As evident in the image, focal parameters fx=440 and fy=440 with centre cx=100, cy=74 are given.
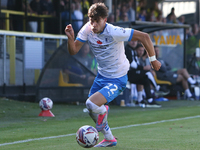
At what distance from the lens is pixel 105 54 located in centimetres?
610

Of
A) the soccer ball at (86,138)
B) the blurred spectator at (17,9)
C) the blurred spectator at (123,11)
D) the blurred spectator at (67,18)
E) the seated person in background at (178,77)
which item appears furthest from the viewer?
the blurred spectator at (123,11)

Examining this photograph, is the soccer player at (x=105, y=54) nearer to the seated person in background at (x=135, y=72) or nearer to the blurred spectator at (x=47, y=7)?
the seated person in background at (x=135, y=72)

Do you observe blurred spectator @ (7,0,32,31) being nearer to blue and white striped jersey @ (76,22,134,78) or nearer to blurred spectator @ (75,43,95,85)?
blurred spectator @ (75,43,95,85)

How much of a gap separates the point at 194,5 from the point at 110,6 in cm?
939

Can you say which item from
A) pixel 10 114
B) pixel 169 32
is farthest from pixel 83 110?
pixel 169 32

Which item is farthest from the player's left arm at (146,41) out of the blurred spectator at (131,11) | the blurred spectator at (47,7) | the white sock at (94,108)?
the blurred spectator at (131,11)

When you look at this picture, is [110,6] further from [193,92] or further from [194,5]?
[194,5]

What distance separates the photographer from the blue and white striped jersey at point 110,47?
6.00 metres

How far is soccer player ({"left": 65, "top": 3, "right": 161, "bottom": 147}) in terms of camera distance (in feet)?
19.1

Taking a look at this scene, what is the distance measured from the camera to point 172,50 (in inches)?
749

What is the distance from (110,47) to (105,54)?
0.12 metres

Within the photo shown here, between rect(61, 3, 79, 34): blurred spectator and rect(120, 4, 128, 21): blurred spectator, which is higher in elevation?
rect(120, 4, 128, 21): blurred spectator

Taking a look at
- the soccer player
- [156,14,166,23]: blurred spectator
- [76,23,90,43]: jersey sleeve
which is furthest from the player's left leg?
[156,14,166,23]: blurred spectator

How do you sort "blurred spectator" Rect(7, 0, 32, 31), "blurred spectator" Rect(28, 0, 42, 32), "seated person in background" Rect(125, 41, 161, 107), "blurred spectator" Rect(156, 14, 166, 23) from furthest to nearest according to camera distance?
"blurred spectator" Rect(156, 14, 166, 23) → "blurred spectator" Rect(28, 0, 42, 32) → "blurred spectator" Rect(7, 0, 32, 31) → "seated person in background" Rect(125, 41, 161, 107)
